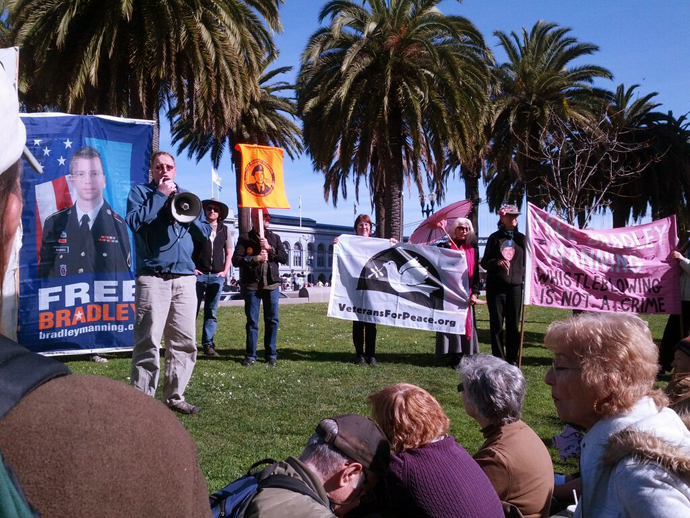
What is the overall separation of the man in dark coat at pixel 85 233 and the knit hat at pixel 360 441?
21.1 feet

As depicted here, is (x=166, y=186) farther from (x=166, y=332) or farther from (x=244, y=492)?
(x=244, y=492)

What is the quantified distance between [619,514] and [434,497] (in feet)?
2.77

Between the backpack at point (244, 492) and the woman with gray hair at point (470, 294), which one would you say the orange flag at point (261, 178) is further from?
the backpack at point (244, 492)

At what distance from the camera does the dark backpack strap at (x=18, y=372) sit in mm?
667

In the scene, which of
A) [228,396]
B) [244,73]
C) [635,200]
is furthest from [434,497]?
[635,200]

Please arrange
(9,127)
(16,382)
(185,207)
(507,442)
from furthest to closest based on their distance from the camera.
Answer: (185,207), (507,442), (9,127), (16,382)

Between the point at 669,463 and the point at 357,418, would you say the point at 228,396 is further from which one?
the point at 669,463

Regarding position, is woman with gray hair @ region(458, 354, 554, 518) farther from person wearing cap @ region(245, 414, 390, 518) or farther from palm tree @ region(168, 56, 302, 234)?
palm tree @ region(168, 56, 302, 234)

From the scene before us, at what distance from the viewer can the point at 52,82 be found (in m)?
14.5

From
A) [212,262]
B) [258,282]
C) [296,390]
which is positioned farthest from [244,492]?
[212,262]

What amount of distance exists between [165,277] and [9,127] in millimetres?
4804

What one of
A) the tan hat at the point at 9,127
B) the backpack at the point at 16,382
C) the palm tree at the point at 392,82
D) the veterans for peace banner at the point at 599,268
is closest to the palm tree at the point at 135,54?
the palm tree at the point at 392,82

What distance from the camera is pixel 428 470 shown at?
2795mm

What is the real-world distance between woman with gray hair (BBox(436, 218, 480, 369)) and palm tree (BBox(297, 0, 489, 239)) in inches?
345
